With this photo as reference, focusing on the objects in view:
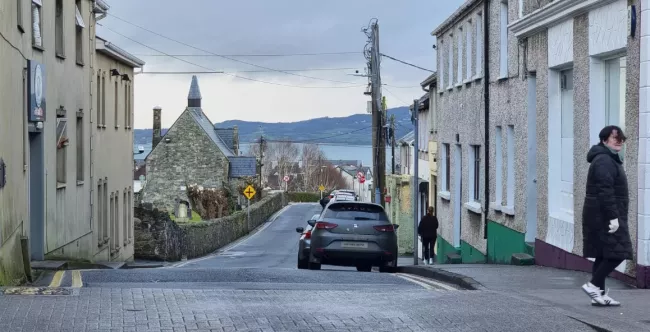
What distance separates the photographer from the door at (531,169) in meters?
18.7

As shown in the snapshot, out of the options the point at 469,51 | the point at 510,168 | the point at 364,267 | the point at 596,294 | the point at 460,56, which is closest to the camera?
the point at 596,294

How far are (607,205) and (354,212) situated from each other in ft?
35.1

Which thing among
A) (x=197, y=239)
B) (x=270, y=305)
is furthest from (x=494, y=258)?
(x=197, y=239)

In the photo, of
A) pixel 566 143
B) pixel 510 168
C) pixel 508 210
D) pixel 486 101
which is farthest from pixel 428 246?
pixel 566 143

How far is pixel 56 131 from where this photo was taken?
2197cm

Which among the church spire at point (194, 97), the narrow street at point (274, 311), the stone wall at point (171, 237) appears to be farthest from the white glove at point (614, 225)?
the church spire at point (194, 97)

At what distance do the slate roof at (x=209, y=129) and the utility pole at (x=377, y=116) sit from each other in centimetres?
3374

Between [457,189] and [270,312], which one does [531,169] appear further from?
[270,312]

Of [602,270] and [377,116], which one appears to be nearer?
[602,270]

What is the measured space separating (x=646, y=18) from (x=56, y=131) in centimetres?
1381

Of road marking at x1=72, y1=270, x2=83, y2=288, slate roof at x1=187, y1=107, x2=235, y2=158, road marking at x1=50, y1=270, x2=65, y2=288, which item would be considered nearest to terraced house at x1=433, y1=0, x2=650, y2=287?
road marking at x1=72, y1=270, x2=83, y2=288

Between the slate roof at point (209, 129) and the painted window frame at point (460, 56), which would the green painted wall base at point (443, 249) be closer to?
the painted window frame at point (460, 56)

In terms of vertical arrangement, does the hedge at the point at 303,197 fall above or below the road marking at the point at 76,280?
below

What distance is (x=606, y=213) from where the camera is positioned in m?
9.68
